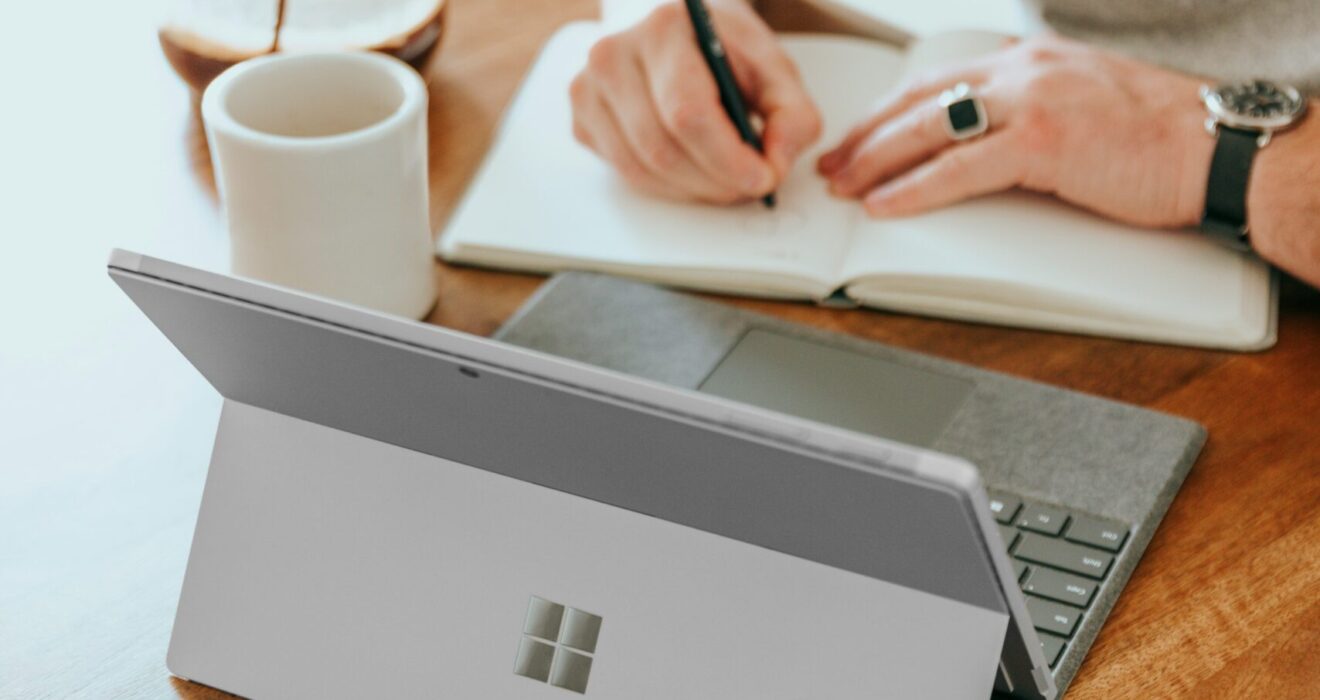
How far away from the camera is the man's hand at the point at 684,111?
0.82 m

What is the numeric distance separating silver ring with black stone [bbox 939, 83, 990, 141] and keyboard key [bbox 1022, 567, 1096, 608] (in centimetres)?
36

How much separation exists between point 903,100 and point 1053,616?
17.2 inches

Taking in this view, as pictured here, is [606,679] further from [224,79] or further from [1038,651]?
[224,79]

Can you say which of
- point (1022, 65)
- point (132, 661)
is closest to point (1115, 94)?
point (1022, 65)

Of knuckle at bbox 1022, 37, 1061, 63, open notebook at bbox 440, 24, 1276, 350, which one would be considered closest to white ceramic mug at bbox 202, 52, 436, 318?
open notebook at bbox 440, 24, 1276, 350

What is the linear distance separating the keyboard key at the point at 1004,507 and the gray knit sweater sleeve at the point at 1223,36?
0.43 metres

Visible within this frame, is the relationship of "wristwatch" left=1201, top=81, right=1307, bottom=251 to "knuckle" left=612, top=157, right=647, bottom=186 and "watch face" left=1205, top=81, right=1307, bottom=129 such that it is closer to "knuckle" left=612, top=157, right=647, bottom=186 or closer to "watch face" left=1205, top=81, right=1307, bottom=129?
"watch face" left=1205, top=81, right=1307, bottom=129

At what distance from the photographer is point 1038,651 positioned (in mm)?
454

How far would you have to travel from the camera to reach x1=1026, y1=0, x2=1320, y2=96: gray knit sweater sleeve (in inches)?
34.4

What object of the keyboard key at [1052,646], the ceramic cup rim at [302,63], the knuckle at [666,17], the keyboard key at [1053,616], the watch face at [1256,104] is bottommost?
the keyboard key at [1053,616]

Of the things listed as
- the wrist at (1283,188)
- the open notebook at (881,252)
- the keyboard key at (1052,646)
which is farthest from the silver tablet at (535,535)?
the wrist at (1283,188)

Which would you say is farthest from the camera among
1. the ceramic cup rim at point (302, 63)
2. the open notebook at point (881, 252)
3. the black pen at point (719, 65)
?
the black pen at point (719, 65)

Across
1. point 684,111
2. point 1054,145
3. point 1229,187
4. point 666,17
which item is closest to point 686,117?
point 684,111

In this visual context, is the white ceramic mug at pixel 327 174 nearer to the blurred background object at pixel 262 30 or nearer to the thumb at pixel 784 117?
the blurred background object at pixel 262 30
